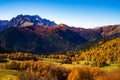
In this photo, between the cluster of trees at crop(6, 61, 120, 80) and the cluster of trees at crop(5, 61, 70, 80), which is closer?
the cluster of trees at crop(6, 61, 120, 80)

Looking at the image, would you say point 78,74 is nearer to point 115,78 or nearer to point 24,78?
point 115,78

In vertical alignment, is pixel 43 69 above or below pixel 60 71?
above

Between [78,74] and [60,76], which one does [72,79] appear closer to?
[78,74]

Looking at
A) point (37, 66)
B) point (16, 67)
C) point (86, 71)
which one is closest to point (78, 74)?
point (86, 71)

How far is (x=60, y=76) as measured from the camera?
6841 inches

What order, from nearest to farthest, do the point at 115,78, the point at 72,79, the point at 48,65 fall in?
the point at 115,78 → the point at 72,79 → the point at 48,65

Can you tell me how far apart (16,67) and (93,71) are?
187ft

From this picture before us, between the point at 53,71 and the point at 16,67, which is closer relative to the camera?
the point at 53,71

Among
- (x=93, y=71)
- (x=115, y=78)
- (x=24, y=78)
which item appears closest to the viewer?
(x=24, y=78)

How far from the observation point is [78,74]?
162750 mm

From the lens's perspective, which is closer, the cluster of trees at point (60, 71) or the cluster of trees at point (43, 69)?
the cluster of trees at point (60, 71)

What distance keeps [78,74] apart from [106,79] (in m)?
38.8

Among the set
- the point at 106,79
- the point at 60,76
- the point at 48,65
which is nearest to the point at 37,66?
the point at 48,65

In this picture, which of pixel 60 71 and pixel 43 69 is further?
pixel 43 69
